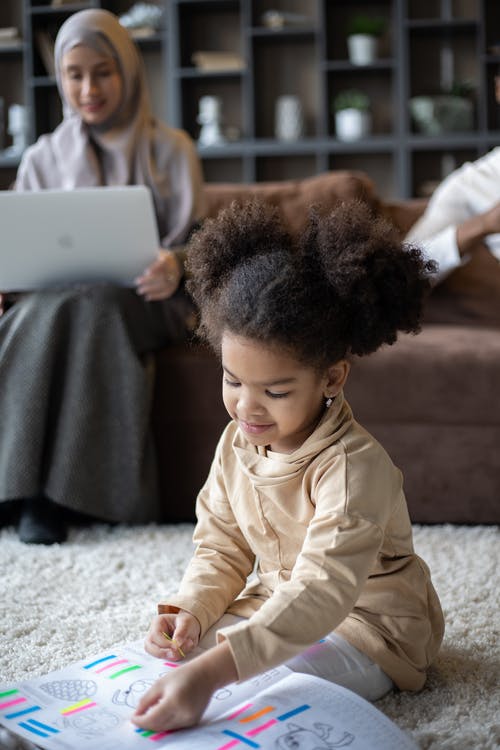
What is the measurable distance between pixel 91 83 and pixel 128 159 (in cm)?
19

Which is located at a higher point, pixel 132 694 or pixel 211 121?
pixel 211 121

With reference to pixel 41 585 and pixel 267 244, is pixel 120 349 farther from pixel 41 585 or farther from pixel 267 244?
pixel 267 244

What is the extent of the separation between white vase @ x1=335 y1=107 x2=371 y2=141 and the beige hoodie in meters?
3.42

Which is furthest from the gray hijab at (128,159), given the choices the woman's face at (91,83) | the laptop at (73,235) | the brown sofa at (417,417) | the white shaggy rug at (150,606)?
the white shaggy rug at (150,606)

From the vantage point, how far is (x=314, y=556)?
0.87 meters

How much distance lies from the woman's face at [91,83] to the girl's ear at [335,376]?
125 centimetres

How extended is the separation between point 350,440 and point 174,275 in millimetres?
984

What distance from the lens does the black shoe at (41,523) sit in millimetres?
1701

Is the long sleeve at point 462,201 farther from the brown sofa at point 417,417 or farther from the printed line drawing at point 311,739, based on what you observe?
the printed line drawing at point 311,739

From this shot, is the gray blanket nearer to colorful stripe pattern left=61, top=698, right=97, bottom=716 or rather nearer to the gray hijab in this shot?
the gray hijab

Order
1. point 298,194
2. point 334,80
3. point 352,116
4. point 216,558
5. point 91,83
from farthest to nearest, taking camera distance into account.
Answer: point 334,80 → point 352,116 → point 298,194 → point 91,83 → point 216,558

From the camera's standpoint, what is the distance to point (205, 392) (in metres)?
1.88

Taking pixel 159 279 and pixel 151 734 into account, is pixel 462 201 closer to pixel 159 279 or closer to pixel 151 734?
pixel 159 279

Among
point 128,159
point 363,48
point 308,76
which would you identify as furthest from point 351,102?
point 128,159
